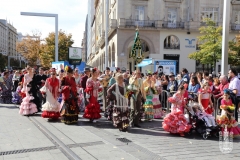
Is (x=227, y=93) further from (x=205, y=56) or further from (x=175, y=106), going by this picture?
(x=205, y=56)

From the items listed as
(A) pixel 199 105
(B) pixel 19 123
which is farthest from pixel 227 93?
(B) pixel 19 123

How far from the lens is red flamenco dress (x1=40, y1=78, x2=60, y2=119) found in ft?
31.2

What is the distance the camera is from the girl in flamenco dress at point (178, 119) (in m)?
7.54

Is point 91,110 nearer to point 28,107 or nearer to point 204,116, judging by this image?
point 28,107

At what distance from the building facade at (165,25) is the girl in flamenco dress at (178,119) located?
2399 cm

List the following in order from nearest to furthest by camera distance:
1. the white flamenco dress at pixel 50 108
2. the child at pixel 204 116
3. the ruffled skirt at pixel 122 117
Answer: the child at pixel 204 116, the ruffled skirt at pixel 122 117, the white flamenco dress at pixel 50 108

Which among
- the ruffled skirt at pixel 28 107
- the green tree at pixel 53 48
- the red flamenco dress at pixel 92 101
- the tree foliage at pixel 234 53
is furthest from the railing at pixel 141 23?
the red flamenco dress at pixel 92 101

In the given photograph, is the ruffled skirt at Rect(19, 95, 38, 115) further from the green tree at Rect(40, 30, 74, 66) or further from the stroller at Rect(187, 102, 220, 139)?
the green tree at Rect(40, 30, 74, 66)

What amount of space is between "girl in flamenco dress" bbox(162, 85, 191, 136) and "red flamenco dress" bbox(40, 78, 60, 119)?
13.6 feet

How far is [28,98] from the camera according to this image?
35.1 feet

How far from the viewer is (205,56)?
27125mm

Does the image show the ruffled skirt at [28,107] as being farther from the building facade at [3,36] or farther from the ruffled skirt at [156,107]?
the building facade at [3,36]

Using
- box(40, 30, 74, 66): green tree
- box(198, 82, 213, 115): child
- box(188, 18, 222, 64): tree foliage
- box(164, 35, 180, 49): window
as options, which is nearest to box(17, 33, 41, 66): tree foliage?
box(40, 30, 74, 66): green tree

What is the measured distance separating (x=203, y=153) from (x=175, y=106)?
211 centimetres
